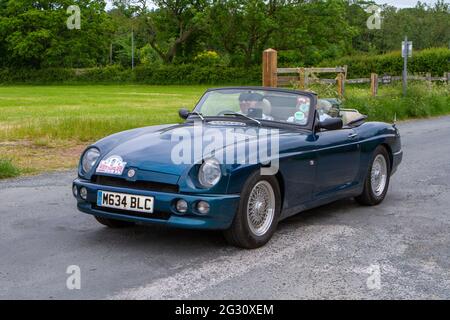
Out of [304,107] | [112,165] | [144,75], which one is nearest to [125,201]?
[112,165]

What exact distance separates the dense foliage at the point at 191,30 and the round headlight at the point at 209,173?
55.0 metres

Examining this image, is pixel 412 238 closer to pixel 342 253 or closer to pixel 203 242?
pixel 342 253

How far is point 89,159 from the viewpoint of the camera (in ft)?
19.0

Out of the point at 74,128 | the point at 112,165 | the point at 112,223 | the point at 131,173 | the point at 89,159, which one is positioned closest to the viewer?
the point at 131,173

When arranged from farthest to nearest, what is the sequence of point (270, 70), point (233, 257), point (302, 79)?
point (302, 79), point (270, 70), point (233, 257)

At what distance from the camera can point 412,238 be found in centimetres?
595

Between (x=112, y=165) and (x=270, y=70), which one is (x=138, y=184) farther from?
(x=270, y=70)

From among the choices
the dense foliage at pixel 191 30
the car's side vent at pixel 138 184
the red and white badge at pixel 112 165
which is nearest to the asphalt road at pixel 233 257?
the car's side vent at pixel 138 184

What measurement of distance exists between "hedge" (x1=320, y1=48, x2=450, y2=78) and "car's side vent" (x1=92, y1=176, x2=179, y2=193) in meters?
40.9

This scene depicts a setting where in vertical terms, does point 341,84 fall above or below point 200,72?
below

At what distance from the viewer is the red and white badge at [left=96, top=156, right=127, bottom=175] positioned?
5.37 metres

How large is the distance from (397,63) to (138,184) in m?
46.1

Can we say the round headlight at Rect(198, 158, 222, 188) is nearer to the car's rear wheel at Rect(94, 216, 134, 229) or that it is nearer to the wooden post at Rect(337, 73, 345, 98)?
the car's rear wheel at Rect(94, 216, 134, 229)
